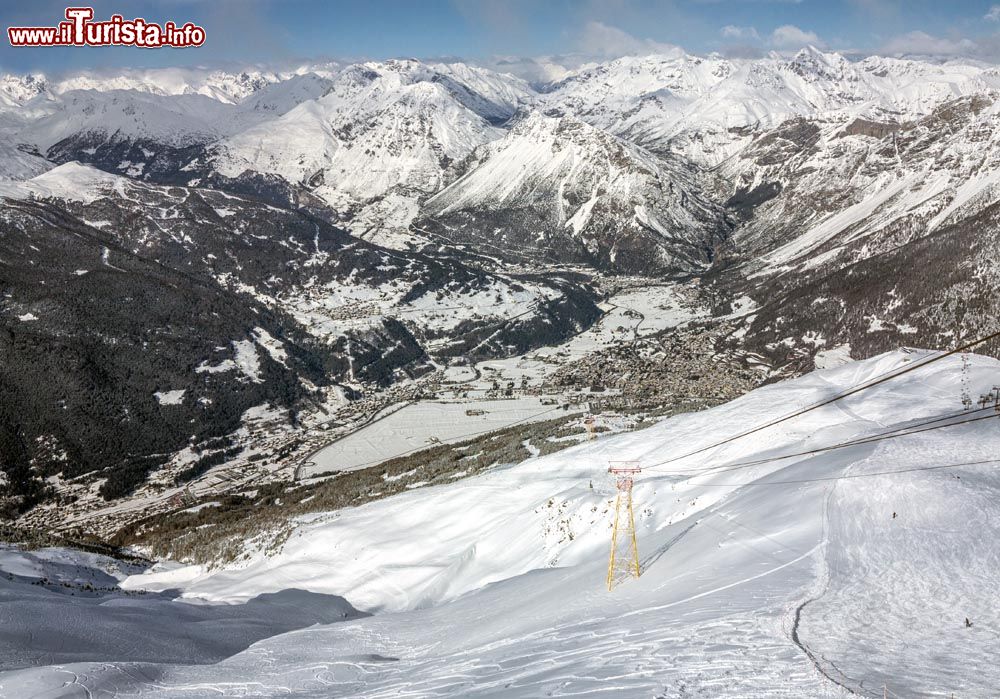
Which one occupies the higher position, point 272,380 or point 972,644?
point 272,380

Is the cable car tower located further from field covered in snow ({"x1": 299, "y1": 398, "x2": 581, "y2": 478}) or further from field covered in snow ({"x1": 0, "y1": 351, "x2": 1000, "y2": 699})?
field covered in snow ({"x1": 299, "y1": 398, "x2": 581, "y2": 478})

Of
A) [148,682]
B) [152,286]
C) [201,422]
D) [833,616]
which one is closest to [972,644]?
[833,616]

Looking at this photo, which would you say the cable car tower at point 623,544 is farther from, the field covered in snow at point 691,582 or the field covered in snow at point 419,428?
the field covered in snow at point 419,428

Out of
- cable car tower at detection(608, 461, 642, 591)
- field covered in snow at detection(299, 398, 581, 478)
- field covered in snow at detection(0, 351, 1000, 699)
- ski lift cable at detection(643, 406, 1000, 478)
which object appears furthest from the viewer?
field covered in snow at detection(299, 398, 581, 478)

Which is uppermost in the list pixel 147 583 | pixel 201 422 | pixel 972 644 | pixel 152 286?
pixel 152 286

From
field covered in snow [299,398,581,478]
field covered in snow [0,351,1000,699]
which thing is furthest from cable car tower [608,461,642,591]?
field covered in snow [299,398,581,478]

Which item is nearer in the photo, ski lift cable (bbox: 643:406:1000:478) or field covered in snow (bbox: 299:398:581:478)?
ski lift cable (bbox: 643:406:1000:478)

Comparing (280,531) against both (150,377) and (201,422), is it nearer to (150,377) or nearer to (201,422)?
(201,422)
